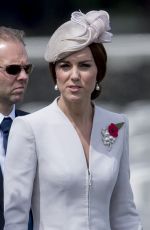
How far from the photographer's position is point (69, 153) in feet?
13.1

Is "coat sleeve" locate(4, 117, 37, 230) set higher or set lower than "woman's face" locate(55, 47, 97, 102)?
lower

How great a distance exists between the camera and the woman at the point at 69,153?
3.89 meters

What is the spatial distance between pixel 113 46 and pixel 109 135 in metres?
8.30

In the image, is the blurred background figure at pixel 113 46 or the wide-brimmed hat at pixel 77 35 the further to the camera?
the blurred background figure at pixel 113 46

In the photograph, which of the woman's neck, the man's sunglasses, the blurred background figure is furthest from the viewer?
the blurred background figure

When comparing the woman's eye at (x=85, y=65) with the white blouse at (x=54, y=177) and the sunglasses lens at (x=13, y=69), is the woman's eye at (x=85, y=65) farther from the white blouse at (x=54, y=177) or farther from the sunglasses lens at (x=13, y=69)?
the sunglasses lens at (x=13, y=69)

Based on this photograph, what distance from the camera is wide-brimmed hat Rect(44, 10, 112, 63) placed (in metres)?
3.95

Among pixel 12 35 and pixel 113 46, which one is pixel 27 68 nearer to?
pixel 12 35

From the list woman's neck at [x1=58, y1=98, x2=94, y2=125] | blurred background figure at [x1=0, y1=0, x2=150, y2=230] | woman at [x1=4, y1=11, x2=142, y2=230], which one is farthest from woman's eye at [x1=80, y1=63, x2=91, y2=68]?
blurred background figure at [x1=0, y1=0, x2=150, y2=230]

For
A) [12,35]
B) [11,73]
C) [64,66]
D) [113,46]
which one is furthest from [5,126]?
[113,46]

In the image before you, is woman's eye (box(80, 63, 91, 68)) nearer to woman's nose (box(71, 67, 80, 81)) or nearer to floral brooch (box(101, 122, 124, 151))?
woman's nose (box(71, 67, 80, 81))

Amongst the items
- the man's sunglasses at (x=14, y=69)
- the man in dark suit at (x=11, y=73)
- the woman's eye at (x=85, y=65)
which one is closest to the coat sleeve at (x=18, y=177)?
the woman's eye at (x=85, y=65)

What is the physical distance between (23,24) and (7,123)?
8334 mm

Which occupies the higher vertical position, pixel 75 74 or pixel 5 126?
pixel 75 74
